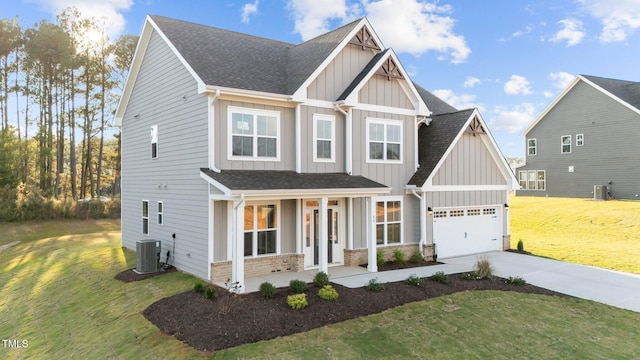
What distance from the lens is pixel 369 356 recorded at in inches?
306

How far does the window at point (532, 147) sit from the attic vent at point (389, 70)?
25481mm

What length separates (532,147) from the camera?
3569 cm

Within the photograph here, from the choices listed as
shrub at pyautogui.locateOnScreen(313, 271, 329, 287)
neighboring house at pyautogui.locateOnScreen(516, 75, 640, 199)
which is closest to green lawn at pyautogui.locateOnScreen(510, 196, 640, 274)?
neighboring house at pyautogui.locateOnScreen(516, 75, 640, 199)

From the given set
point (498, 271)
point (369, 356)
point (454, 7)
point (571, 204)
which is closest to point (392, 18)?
point (454, 7)

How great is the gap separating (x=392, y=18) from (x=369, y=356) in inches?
625

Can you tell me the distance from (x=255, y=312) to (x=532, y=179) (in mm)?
33668

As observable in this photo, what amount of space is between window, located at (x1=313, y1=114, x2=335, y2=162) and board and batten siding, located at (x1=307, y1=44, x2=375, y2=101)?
73 cm

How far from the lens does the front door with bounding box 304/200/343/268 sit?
13547mm

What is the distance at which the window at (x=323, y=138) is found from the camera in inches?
544

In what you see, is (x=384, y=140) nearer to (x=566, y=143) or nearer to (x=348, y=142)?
(x=348, y=142)

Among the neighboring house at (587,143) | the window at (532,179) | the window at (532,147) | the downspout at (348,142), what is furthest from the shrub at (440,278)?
the window at (532,147)

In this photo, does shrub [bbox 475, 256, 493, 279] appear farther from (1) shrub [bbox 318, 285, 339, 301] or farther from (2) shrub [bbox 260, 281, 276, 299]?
(2) shrub [bbox 260, 281, 276, 299]

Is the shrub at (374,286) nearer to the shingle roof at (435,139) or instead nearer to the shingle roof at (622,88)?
the shingle roof at (435,139)

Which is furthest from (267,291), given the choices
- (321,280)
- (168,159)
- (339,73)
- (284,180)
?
(339,73)
